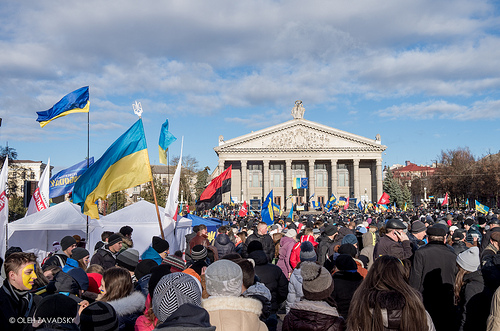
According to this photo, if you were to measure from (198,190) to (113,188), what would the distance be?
7382 cm

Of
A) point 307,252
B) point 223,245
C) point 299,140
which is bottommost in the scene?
point 223,245

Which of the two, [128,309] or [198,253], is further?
[198,253]

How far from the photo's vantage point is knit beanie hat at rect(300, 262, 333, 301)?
366 cm

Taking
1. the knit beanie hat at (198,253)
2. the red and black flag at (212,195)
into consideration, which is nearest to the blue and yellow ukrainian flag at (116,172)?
the knit beanie hat at (198,253)

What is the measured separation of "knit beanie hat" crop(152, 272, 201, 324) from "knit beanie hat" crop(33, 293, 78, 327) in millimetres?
563

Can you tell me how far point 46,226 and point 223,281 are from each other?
10324 mm

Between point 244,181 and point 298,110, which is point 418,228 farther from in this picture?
point 298,110

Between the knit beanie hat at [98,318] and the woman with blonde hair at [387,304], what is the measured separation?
6.05ft

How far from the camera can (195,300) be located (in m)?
3.04

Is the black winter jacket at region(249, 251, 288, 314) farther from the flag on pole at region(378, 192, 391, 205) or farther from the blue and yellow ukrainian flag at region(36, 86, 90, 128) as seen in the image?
the flag on pole at region(378, 192, 391, 205)

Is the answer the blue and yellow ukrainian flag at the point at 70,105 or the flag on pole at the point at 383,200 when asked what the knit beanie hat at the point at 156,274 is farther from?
the flag on pole at the point at 383,200

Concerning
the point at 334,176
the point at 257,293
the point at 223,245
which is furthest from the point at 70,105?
the point at 334,176

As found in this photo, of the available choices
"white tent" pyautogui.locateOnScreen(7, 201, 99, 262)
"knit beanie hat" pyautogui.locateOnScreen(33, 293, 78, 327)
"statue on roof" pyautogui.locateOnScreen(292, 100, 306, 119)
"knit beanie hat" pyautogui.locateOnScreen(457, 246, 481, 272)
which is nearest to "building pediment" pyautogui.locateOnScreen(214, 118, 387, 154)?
"statue on roof" pyautogui.locateOnScreen(292, 100, 306, 119)

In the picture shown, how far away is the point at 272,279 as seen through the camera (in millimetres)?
5777
